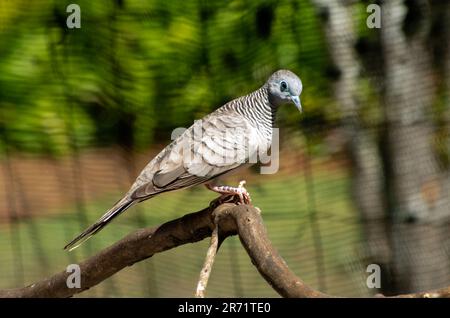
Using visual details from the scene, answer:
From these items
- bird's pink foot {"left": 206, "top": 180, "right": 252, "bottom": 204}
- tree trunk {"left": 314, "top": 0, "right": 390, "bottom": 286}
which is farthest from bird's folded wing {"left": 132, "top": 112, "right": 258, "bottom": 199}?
tree trunk {"left": 314, "top": 0, "right": 390, "bottom": 286}

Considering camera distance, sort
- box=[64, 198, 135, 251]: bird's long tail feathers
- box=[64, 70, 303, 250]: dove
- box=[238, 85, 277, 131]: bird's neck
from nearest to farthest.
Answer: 1. box=[64, 198, 135, 251]: bird's long tail feathers
2. box=[64, 70, 303, 250]: dove
3. box=[238, 85, 277, 131]: bird's neck

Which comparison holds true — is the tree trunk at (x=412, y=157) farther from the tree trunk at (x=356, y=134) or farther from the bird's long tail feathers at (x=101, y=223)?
the bird's long tail feathers at (x=101, y=223)

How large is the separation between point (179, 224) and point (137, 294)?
1.61 m

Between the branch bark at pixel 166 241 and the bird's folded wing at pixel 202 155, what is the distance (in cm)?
17

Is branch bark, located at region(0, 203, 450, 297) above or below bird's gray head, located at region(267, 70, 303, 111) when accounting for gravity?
below

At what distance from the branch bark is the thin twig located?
0.03 meters

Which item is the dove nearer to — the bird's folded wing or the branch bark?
the bird's folded wing

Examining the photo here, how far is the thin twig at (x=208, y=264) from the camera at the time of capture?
8.25ft

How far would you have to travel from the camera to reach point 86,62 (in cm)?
429

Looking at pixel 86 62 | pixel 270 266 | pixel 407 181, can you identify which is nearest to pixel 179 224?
pixel 270 266

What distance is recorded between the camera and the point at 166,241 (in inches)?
119

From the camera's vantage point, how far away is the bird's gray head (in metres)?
3.31

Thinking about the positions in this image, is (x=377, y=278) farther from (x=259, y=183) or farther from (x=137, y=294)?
(x=137, y=294)

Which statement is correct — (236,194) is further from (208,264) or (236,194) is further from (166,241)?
(208,264)
